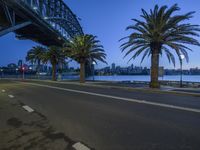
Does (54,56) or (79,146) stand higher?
(54,56)

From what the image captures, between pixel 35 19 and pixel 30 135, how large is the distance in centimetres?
4722

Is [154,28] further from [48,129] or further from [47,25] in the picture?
[47,25]

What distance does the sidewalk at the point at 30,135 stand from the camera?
234 inches

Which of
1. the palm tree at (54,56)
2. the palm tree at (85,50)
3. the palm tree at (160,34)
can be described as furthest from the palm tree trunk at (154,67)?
the palm tree at (54,56)

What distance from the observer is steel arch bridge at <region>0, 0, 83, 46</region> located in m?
40.1

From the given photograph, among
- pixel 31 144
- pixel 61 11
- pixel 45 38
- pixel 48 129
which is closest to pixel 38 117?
pixel 48 129

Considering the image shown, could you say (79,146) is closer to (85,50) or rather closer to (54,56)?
(85,50)

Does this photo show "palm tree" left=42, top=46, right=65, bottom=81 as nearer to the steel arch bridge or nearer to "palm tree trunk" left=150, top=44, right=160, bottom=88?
the steel arch bridge

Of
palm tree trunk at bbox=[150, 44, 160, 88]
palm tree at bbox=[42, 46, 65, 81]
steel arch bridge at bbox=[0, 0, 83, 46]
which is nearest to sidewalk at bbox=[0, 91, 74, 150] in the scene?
palm tree trunk at bbox=[150, 44, 160, 88]

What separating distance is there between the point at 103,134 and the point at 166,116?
321 centimetres

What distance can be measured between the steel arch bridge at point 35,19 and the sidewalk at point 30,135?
3104 cm

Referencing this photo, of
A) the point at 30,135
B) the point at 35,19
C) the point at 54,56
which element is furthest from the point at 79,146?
the point at 54,56

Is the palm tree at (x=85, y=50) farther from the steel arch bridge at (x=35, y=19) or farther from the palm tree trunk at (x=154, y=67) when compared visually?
the palm tree trunk at (x=154, y=67)

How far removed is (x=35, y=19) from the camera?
51469 millimetres
